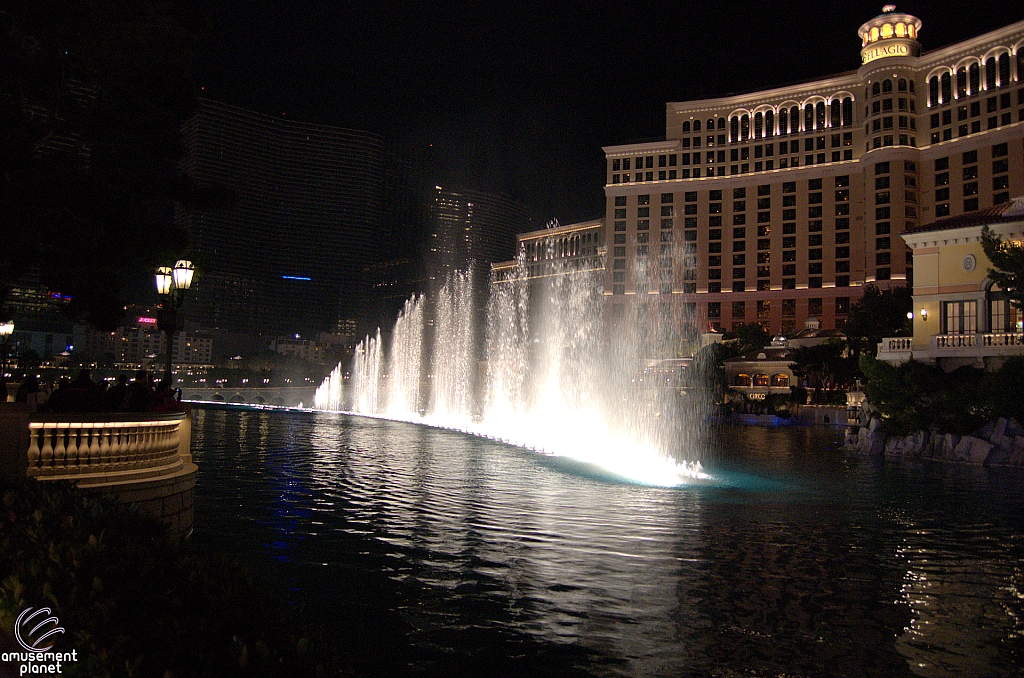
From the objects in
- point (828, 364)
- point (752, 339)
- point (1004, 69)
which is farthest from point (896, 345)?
point (1004, 69)

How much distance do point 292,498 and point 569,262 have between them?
120488mm

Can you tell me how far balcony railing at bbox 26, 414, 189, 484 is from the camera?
9.63 m

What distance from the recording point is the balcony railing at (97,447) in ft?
31.6

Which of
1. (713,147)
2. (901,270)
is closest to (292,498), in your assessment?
(901,270)

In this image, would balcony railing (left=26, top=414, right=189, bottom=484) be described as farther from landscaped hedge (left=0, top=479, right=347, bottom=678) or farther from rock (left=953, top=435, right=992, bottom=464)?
rock (left=953, top=435, right=992, bottom=464)

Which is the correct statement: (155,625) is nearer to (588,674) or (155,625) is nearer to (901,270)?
(588,674)

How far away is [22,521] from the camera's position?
6.59 metres

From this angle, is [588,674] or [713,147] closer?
[588,674]

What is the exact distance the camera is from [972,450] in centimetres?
2886

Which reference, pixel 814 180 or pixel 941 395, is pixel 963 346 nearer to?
pixel 941 395

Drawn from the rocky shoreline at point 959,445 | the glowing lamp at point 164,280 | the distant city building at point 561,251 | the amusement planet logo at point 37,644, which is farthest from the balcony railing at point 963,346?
the distant city building at point 561,251

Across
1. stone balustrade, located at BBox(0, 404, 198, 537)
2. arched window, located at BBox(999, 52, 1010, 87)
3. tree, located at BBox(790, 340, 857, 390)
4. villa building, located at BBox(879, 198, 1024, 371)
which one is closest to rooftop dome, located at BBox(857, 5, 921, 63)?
arched window, located at BBox(999, 52, 1010, 87)

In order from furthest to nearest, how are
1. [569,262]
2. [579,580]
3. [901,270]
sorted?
[569,262] → [901,270] → [579,580]

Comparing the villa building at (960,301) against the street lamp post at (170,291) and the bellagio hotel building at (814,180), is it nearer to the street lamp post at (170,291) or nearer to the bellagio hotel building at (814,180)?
the street lamp post at (170,291)
